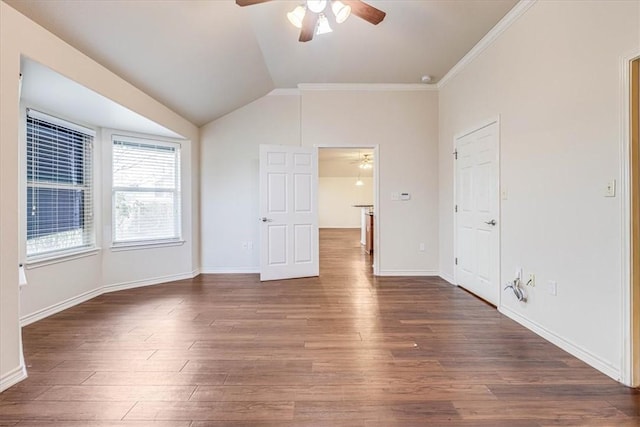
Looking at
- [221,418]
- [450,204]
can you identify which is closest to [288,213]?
[450,204]

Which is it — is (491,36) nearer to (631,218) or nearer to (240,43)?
(631,218)

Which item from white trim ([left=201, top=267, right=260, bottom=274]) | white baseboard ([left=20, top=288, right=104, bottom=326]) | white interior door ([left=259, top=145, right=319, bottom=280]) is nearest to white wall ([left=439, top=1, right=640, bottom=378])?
white interior door ([left=259, top=145, right=319, bottom=280])

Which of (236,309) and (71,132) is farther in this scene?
(71,132)

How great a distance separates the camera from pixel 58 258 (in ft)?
10.6

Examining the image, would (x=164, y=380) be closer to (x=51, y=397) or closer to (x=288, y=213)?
(x=51, y=397)

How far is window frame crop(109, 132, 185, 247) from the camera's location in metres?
4.00

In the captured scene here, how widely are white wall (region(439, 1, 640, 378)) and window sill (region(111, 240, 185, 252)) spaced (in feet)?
13.8

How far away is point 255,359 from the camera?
87.2 inches

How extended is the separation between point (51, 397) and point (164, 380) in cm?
58

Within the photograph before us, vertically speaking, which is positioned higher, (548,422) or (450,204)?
(450,204)

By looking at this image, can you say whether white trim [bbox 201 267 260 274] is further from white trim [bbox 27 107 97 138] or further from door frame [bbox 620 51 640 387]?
door frame [bbox 620 51 640 387]

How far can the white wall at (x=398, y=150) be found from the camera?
4.72 meters

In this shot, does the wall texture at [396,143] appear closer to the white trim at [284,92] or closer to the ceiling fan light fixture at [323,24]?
the white trim at [284,92]

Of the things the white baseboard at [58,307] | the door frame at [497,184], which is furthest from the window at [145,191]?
the door frame at [497,184]
